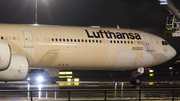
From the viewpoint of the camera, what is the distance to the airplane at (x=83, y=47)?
1838cm

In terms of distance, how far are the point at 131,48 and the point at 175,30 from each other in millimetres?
8000

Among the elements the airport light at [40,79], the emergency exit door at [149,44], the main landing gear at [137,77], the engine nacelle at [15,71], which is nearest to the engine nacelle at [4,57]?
the engine nacelle at [15,71]

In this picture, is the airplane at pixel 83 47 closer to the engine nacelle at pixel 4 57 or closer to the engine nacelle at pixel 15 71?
the engine nacelle at pixel 15 71

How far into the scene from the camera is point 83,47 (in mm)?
19781

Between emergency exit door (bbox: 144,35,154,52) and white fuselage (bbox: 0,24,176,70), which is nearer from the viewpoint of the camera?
white fuselage (bbox: 0,24,176,70)

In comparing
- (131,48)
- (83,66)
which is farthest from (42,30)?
(131,48)

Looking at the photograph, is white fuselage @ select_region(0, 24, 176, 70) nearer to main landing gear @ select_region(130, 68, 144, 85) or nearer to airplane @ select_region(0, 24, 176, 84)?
airplane @ select_region(0, 24, 176, 84)

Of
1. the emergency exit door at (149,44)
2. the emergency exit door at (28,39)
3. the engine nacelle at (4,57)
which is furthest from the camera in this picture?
the emergency exit door at (149,44)

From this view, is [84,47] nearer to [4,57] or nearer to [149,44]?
[149,44]

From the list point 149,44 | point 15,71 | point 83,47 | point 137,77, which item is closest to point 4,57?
point 15,71

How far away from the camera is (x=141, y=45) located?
864 inches

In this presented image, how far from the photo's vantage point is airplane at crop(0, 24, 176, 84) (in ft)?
60.3

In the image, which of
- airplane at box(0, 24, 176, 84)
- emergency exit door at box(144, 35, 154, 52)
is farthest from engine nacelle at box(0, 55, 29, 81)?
emergency exit door at box(144, 35, 154, 52)

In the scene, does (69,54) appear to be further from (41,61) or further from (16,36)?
(16,36)
